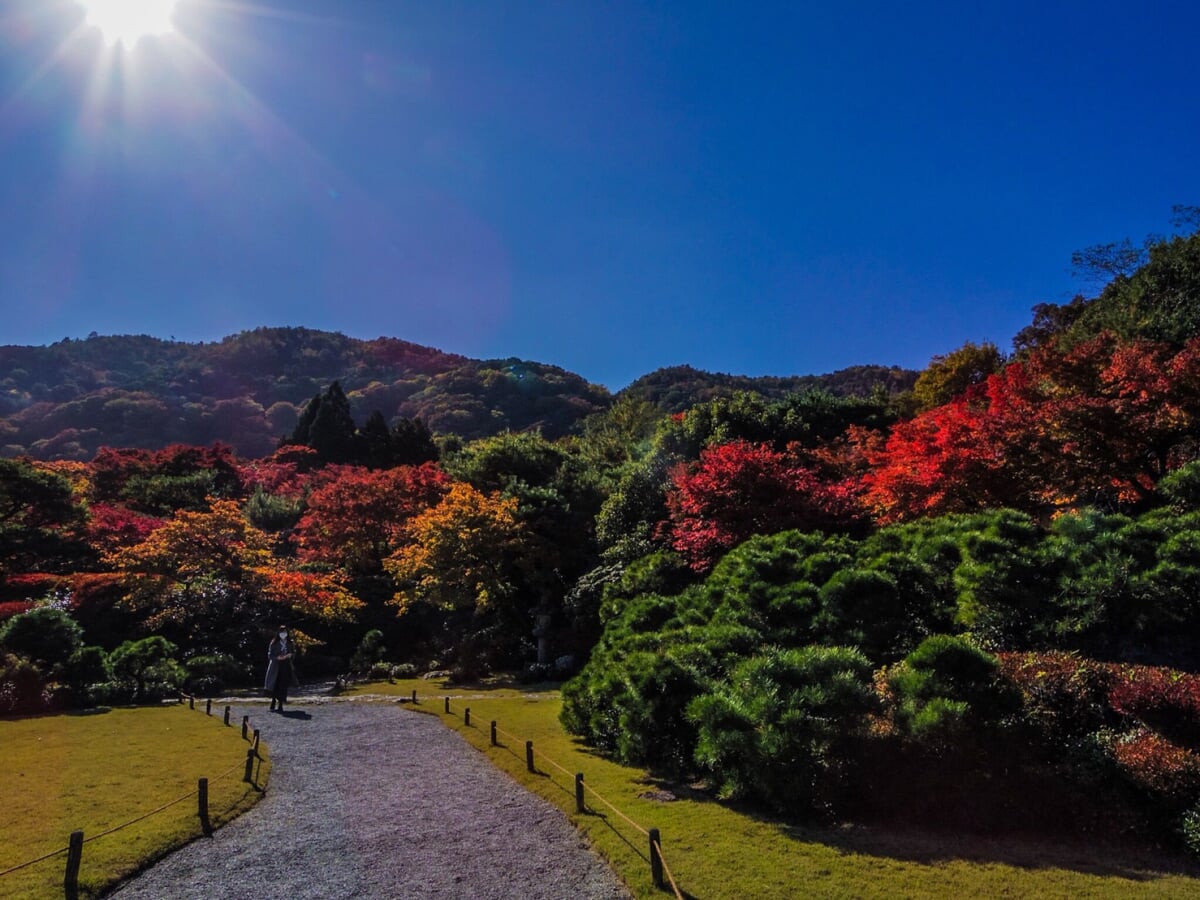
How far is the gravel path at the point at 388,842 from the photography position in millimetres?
6746

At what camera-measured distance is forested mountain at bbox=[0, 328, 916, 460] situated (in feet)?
266

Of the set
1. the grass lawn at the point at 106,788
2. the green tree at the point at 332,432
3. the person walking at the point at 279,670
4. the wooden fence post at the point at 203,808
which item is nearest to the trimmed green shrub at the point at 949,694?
the wooden fence post at the point at 203,808

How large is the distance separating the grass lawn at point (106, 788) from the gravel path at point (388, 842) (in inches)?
16.6

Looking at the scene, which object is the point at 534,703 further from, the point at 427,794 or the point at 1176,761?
the point at 1176,761

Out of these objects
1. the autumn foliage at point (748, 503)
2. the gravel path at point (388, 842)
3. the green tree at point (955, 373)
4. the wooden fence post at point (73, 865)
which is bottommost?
the gravel path at point (388, 842)

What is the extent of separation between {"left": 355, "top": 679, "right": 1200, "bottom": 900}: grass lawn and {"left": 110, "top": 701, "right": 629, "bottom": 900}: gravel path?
551 mm

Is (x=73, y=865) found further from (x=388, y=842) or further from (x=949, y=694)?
(x=949, y=694)

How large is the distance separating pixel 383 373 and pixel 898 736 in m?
122

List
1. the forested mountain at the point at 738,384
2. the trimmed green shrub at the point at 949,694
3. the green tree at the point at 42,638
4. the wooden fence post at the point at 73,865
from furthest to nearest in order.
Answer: the forested mountain at the point at 738,384, the green tree at the point at 42,638, the trimmed green shrub at the point at 949,694, the wooden fence post at the point at 73,865

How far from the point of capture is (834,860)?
22.8 feet

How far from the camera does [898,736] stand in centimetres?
857

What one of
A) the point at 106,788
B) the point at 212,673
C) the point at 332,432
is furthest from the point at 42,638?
the point at 332,432

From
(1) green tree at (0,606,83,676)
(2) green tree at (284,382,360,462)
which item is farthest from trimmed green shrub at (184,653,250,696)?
(2) green tree at (284,382,360,462)

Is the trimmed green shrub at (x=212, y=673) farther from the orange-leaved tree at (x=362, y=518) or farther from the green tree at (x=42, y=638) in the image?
the orange-leaved tree at (x=362, y=518)
